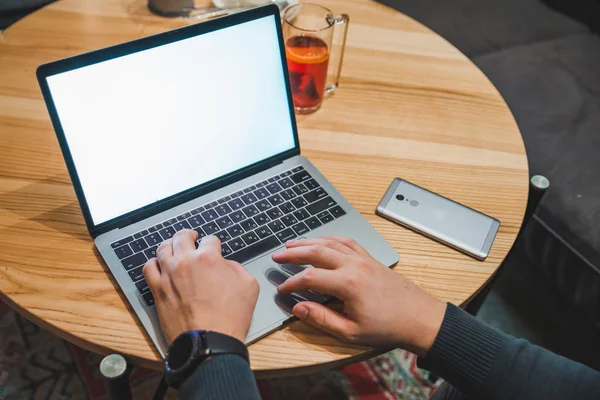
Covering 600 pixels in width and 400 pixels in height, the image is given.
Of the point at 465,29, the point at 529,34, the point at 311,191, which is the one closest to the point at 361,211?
the point at 311,191

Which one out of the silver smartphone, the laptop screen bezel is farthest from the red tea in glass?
the silver smartphone

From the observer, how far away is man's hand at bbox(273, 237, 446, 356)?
2.09 ft

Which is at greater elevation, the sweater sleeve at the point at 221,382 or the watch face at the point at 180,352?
the watch face at the point at 180,352

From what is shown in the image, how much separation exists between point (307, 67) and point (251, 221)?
1.13 ft

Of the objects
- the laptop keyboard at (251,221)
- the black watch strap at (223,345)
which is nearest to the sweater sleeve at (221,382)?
the black watch strap at (223,345)

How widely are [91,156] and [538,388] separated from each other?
0.65 metres

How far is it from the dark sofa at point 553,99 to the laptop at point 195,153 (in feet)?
2.22

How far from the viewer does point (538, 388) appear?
669 mm

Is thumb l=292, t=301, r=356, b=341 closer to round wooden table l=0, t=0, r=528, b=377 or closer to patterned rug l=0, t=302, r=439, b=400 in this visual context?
round wooden table l=0, t=0, r=528, b=377

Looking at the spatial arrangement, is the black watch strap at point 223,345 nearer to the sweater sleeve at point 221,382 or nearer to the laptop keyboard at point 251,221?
the sweater sleeve at point 221,382

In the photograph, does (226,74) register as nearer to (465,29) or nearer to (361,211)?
(361,211)

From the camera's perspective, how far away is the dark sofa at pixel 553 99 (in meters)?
1.22

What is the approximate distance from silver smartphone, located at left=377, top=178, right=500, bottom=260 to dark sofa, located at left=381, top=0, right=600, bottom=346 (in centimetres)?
51

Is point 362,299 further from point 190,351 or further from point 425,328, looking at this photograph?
point 190,351
